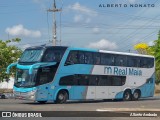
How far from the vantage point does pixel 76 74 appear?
28969 millimetres

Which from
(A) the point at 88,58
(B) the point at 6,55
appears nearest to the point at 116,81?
(A) the point at 88,58

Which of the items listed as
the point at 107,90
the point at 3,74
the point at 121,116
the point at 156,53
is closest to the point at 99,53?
the point at 107,90

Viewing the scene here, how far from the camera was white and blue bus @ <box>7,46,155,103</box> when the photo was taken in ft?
89.7

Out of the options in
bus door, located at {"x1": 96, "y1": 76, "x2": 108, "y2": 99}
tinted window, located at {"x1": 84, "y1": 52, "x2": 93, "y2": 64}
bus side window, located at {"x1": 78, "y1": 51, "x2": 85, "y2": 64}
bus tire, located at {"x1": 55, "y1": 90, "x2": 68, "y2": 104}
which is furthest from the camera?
bus door, located at {"x1": 96, "y1": 76, "x2": 108, "y2": 99}

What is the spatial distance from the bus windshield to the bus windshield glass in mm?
828

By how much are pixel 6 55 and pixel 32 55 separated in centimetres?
2870

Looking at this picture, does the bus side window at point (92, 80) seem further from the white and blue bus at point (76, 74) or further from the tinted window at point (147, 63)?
the tinted window at point (147, 63)

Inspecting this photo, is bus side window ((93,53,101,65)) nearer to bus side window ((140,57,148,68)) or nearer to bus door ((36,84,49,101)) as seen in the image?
bus door ((36,84,49,101))

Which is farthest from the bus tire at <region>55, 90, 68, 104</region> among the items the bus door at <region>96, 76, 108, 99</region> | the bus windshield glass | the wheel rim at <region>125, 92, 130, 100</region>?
the wheel rim at <region>125, 92, 130, 100</region>

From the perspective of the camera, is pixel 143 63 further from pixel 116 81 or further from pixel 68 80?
pixel 68 80

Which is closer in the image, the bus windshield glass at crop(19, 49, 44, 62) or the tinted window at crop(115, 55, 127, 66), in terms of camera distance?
the bus windshield glass at crop(19, 49, 44, 62)

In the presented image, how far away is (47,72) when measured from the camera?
90.3 ft

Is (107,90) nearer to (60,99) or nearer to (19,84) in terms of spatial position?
(60,99)

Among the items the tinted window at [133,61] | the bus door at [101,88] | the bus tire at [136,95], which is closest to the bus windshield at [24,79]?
the bus door at [101,88]
